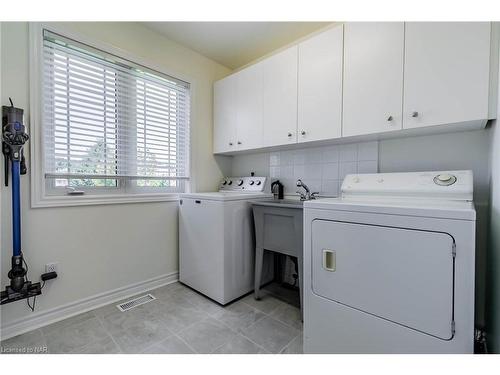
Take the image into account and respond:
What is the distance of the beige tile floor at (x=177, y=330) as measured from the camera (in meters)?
1.37

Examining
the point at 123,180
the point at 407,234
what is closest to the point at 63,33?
the point at 123,180

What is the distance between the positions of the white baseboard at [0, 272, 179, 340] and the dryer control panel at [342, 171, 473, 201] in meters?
1.92

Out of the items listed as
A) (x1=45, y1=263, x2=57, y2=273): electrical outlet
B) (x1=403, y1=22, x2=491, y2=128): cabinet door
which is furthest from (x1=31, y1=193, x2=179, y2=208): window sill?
(x1=403, y1=22, x2=491, y2=128): cabinet door

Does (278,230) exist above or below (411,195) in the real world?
below

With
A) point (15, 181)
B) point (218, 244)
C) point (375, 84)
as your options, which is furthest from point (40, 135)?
point (375, 84)

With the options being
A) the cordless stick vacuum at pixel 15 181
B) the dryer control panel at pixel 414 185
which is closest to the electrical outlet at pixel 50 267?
the cordless stick vacuum at pixel 15 181

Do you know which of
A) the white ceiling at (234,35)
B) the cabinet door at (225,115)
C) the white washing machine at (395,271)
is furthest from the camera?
the cabinet door at (225,115)

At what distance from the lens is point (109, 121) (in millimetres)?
1917

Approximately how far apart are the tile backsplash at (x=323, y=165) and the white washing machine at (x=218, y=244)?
0.33m

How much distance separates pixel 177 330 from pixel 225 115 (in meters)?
2.02

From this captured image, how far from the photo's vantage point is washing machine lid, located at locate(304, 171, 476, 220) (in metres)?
0.97

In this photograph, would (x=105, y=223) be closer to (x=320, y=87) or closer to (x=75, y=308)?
(x=75, y=308)

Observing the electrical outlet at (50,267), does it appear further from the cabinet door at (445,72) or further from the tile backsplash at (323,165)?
the cabinet door at (445,72)

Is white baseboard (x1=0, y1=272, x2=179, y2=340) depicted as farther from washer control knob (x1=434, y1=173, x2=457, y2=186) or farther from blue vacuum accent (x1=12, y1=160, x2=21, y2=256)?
washer control knob (x1=434, y1=173, x2=457, y2=186)
